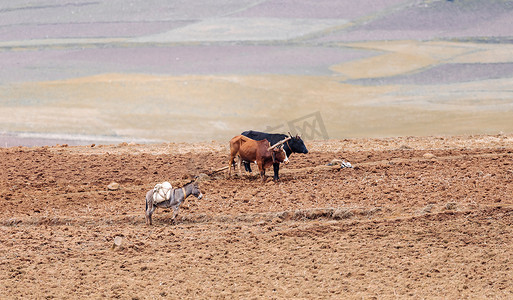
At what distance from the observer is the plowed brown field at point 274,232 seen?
514 inches

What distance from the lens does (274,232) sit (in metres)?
15.3

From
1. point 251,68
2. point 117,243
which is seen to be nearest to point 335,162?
point 117,243

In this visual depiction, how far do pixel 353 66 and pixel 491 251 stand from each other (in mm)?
36875

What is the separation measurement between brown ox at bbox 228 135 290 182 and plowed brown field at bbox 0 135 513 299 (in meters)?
0.51

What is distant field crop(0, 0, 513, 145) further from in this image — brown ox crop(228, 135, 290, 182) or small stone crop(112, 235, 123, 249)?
small stone crop(112, 235, 123, 249)

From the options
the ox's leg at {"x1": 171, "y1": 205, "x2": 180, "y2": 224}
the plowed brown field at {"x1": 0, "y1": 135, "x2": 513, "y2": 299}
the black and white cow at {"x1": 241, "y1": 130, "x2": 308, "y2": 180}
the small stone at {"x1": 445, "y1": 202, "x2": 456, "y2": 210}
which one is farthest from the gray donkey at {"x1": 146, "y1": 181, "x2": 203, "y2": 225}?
the small stone at {"x1": 445, "y1": 202, "x2": 456, "y2": 210}

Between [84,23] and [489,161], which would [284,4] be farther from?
[489,161]

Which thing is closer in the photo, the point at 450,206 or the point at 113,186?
the point at 450,206

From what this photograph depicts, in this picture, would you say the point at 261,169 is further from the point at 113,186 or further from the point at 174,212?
the point at 174,212

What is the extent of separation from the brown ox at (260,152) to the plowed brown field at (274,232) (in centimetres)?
51

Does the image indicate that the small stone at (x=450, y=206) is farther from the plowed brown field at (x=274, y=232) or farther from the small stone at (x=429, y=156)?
the small stone at (x=429, y=156)

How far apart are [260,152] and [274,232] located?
3661 millimetres

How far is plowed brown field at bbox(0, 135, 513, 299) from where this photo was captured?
1306 centimetres

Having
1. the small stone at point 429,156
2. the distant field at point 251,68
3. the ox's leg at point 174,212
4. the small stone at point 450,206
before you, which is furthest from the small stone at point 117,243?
the distant field at point 251,68
